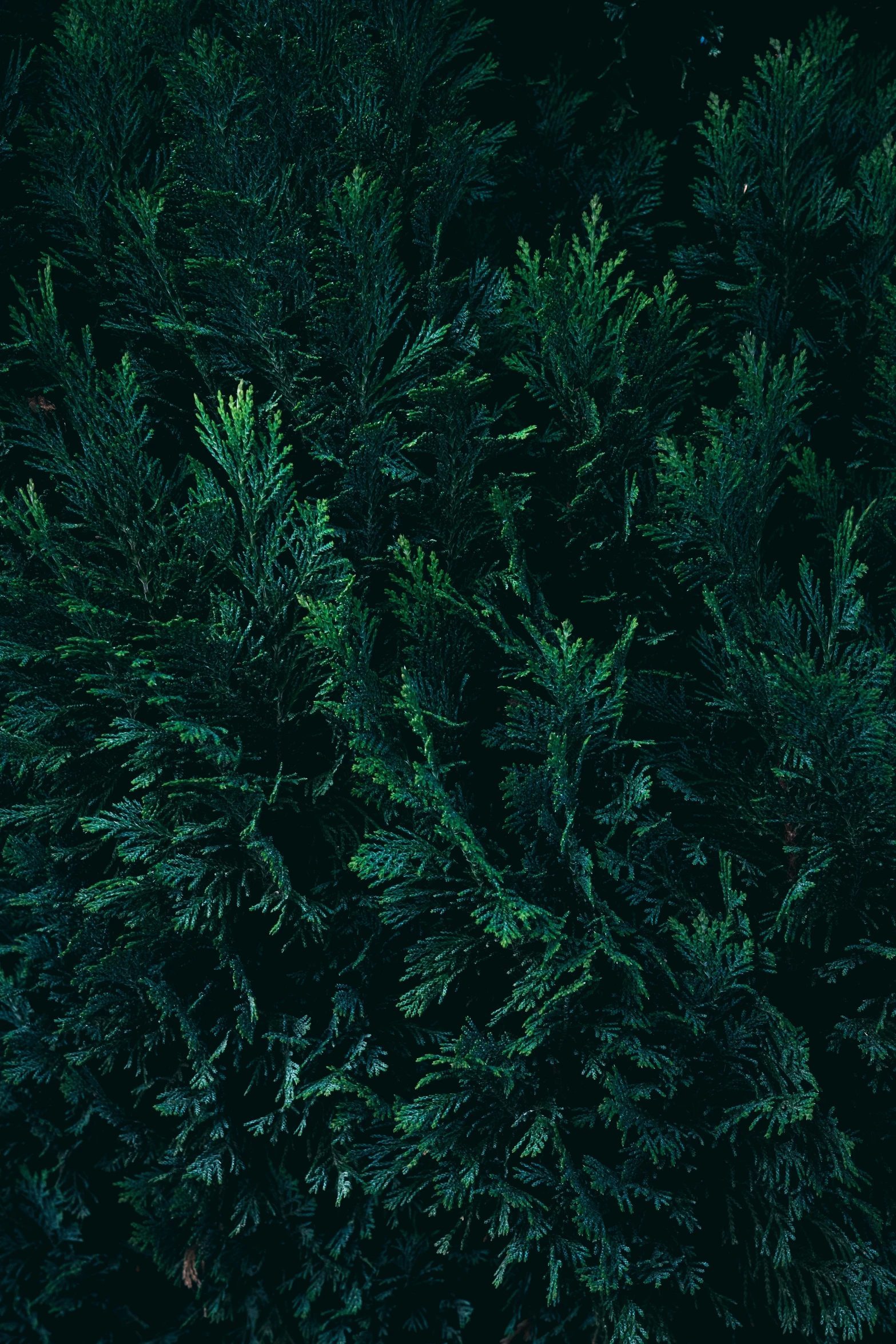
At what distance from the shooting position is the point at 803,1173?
2656mm

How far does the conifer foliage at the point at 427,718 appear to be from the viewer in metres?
2.66

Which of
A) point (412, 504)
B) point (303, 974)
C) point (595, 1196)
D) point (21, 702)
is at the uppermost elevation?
point (412, 504)

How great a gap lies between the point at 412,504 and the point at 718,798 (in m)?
1.47

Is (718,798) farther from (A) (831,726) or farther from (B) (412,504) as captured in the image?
(B) (412,504)

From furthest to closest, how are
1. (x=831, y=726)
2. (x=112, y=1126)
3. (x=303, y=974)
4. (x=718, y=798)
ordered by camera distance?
1. (x=112, y=1126)
2. (x=303, y=974)
3. (x=718, y=798)
4. (x=831, y=726)

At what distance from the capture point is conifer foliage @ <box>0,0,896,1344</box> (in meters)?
2.66

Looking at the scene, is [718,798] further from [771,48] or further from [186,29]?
[186,29]

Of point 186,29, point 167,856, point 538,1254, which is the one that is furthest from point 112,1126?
point 186,29

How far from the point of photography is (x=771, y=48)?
3395 millimetres

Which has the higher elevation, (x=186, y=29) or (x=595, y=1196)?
(x=186, y=29)

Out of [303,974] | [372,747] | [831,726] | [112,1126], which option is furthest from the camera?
[112,1126]

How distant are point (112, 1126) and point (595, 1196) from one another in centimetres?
192

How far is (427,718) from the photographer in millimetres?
2748

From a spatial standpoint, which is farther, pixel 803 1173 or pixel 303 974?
pixel 303 974
